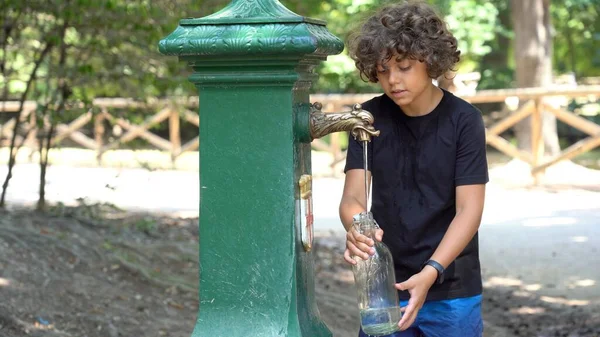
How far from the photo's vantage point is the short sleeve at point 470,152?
9.40ft

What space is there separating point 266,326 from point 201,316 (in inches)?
7.4

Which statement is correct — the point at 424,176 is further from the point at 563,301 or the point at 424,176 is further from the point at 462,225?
the point at 563,301

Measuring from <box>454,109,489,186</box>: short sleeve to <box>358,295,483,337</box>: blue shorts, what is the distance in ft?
1.18

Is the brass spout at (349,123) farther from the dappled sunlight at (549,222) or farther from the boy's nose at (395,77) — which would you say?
the dappled sunlight at (549,222)

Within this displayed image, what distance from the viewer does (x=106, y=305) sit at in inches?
213

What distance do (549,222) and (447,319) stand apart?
23.8 feet

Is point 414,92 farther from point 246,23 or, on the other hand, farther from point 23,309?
point 23,309

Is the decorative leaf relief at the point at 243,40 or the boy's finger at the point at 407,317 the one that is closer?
the decorative leaf relief at the point at 243,40

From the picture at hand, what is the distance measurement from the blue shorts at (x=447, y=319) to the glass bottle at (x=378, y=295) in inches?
4.4

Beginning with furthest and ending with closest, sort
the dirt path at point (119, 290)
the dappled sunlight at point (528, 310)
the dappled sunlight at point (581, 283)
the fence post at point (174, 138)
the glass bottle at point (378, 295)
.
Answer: the fence post at point (174, 138) < the dappled sunlight at point (581, 283) < the dappled sunlight at point (528, 310) < the dirt path at point (119, 290) < the glass bottle at point (378, 295)

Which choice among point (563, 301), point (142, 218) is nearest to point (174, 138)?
point (142, 218)

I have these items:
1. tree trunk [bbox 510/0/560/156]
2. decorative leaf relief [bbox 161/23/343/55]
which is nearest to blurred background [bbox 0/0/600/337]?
decorative leaf relief [bbox 161/23/343/55]

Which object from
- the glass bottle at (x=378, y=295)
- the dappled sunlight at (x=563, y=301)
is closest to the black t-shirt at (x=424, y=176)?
the glass bottle at (x=378, y=295)

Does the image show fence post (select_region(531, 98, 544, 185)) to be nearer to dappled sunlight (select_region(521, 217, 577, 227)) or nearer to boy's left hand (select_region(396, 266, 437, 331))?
dappled sunlight (select_region(521, 217, 577, 227))
